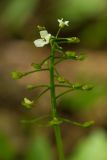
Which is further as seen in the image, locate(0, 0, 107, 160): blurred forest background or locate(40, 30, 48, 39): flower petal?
locate(0, 0, 107, 160): blurred forest background

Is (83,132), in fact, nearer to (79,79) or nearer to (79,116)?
(79,116)

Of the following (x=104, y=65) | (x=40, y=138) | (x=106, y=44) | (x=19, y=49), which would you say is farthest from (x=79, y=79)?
(x=40, y=138)

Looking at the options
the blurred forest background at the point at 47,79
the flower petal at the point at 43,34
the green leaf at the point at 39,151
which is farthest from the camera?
the blurred forest background at the point at 47,79

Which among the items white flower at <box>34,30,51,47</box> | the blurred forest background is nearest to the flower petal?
white flower at <box>34,30,51,47</box>

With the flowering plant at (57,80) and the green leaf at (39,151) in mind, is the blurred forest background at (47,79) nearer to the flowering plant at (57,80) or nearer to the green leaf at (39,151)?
the green leaf at (39,151)

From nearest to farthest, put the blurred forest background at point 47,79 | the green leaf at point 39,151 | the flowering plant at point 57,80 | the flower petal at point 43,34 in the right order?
the flowering plant at point 57,80 → the flower petal at point 43,34 → the green leaf at point 39,151 → the blurred forest background at point 47,79

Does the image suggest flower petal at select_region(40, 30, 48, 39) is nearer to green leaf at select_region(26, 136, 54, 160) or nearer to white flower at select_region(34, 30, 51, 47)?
white flower at select_region(34, 30, 51, 47)

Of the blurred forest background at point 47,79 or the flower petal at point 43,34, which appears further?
the blurred forest background at point 47,79

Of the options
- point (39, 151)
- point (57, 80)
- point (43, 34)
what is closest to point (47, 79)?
point (39, 151)

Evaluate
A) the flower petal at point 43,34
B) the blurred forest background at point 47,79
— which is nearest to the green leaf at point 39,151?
the blurred forest background at point 47,79
